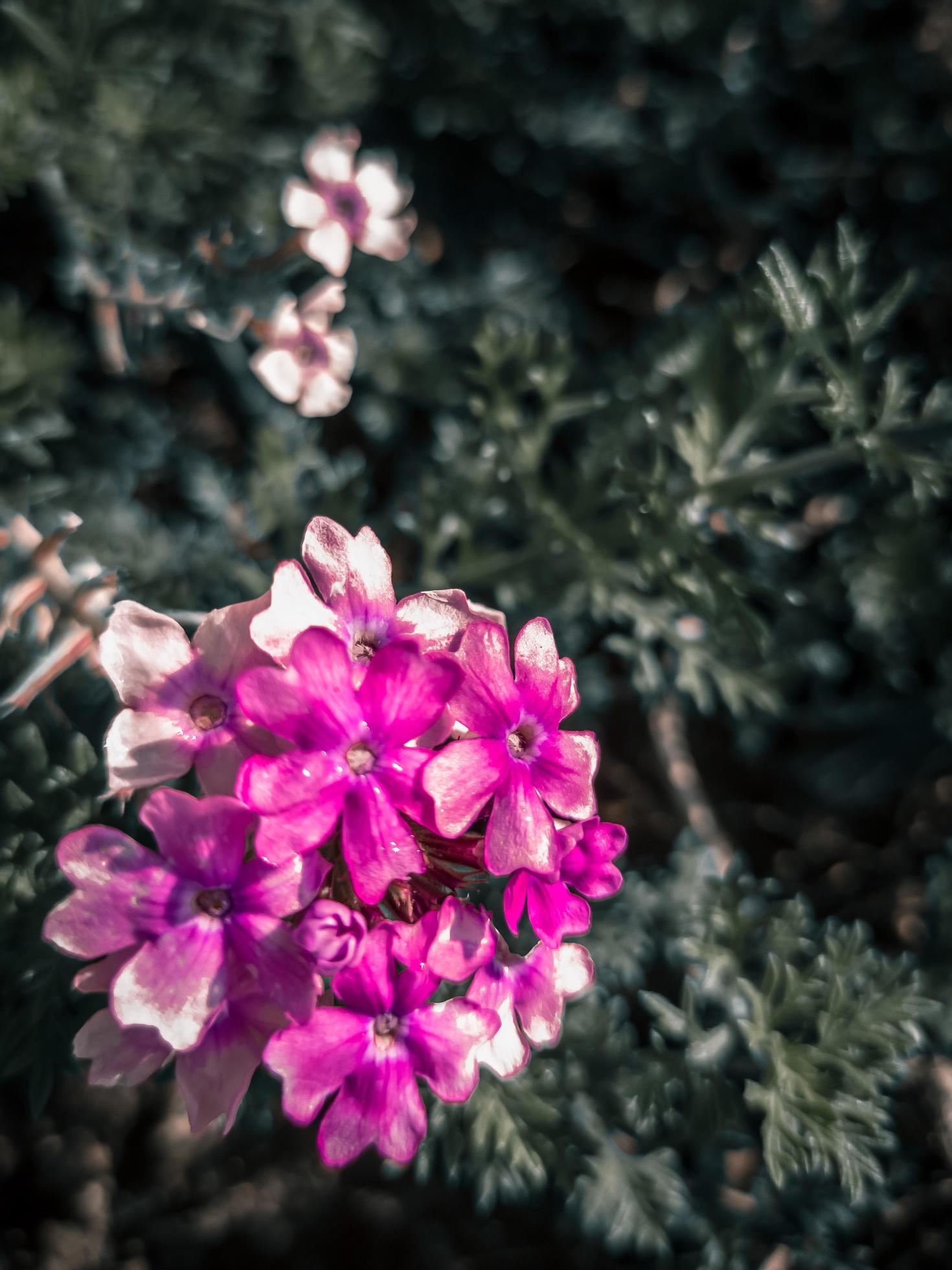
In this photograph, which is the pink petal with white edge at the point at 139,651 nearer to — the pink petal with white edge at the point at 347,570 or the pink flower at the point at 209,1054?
the pink petal with white edge at the point at 347,570

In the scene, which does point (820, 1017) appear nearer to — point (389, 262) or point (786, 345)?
point (786, 345)

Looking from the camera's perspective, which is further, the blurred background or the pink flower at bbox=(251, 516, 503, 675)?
the blurred background

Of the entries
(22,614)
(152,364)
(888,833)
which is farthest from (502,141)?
(888,833)

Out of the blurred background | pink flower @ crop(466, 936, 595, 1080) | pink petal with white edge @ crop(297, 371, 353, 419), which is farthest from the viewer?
pink petal with white edge @ crop(297, 371, 353, 419)

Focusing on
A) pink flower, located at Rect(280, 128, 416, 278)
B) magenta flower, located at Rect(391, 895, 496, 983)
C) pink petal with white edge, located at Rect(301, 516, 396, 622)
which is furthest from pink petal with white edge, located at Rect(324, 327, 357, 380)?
magenta flower, located at Rect(391, 895, 496, 983)

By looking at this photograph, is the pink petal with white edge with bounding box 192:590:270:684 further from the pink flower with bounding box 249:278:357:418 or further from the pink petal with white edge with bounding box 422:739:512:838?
the pink flower with bounding box 249:278:357:418

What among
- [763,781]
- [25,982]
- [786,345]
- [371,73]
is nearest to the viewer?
[25,982]

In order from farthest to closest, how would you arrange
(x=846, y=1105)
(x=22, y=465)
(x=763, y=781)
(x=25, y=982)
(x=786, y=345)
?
(x=763, y=781), (x=22, y=465), (x=786, y=345), (x=846, y=1105), (x=25, y=982)
